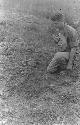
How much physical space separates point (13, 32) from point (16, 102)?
279cm

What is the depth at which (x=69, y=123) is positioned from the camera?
5.20m

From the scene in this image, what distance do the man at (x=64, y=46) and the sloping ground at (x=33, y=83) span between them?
25 cm

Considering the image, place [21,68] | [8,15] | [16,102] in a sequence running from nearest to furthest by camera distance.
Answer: [16,102] < [21,68] < [8,15]

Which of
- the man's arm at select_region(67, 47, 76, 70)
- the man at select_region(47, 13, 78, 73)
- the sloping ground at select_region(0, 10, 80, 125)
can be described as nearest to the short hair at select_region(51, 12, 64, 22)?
the man at select_region(47, 13, 78, 73)

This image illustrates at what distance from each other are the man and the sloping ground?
254mm

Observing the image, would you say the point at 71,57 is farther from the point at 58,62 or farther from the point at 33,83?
the point at 33,83

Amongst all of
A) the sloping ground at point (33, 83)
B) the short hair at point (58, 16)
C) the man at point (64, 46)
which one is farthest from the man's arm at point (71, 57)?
the short hair at point (58, 16)

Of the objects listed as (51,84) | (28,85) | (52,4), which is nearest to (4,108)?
(28,85)

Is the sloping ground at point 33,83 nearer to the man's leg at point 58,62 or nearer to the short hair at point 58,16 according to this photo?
the man's leg at point 58,62

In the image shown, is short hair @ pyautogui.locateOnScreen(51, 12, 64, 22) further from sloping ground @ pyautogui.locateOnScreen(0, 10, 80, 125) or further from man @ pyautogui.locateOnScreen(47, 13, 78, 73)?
sloping ground @ pyautogui.locateOnScreen(0, 10, 80, 125)

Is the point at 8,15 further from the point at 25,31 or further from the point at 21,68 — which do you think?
the point at 21,68

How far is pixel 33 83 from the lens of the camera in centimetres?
609

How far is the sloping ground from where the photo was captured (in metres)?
5.32

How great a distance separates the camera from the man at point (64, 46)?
586 centimetres
